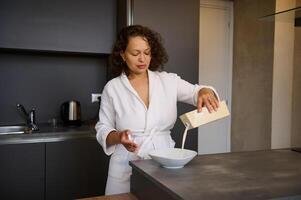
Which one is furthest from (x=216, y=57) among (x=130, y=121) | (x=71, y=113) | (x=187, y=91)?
(x=130, y=121)

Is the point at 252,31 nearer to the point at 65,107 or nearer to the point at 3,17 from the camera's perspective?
the point at 65,107

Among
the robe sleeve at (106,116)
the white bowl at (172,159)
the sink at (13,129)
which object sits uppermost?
the robe sleeve at (106,116)

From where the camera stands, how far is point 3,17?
215cm

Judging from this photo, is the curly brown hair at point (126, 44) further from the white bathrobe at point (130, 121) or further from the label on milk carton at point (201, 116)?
the label on milk carton at point (201, 116)

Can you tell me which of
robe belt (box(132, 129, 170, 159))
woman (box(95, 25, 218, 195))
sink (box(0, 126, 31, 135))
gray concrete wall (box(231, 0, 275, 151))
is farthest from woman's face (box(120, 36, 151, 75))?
gray concrete wall (box(231, 0, 275, 151))

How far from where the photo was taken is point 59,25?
230 cm

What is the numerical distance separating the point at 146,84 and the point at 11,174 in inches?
46.8

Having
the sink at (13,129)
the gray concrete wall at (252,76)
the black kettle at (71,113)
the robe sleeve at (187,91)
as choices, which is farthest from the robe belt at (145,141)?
the gray concrete wall at (252,76)

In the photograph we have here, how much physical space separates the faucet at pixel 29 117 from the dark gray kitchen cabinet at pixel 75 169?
294mm

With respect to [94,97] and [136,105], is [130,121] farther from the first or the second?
[94,97]

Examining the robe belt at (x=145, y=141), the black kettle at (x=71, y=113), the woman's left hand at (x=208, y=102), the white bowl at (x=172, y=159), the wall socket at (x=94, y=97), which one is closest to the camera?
the white bowl at (x=172, y=159)

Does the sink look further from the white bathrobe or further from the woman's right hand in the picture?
the woman's right hand

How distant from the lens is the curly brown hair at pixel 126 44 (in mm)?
1386

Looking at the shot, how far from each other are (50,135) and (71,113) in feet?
1.11
